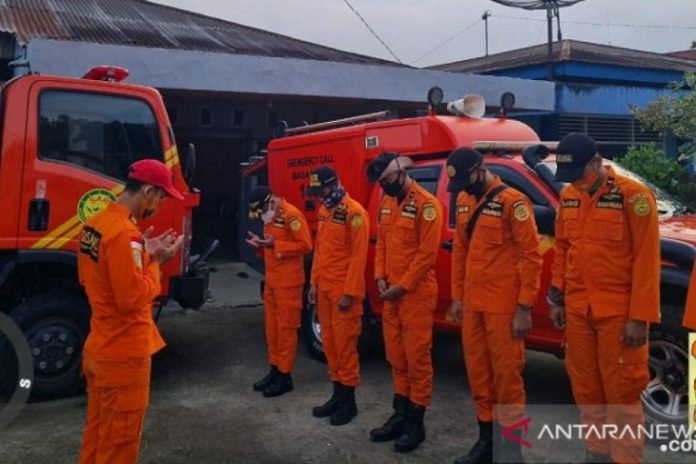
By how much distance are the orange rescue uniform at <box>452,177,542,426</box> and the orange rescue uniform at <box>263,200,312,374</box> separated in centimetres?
181

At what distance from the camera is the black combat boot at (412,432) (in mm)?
4285

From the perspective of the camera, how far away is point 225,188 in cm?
1305

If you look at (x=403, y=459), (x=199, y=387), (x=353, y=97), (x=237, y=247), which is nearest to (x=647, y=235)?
(x=403, y=459)

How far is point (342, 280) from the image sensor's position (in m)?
4.86

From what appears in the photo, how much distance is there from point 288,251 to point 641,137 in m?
13.7

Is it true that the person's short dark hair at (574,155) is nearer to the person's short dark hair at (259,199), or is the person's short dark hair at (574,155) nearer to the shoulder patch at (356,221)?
the shoulder patch at (356,221)

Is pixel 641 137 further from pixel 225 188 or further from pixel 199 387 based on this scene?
pixel 199 387

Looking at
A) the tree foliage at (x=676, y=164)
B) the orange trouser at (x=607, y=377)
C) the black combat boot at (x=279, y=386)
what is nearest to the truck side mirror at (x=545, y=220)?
the orange trouser at (x=607, y=377)

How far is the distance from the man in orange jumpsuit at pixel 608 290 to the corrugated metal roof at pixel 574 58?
12.9m

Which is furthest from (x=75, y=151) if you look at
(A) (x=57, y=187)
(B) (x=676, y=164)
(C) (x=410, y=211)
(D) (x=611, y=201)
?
(B) (x=676, y=164)

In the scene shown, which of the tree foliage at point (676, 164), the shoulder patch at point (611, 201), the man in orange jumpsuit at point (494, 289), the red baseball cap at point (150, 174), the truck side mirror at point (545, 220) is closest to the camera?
the red baseball cap at point (150, 174)

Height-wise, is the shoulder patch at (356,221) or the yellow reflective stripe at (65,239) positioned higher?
the shoulder patch at (356,221)

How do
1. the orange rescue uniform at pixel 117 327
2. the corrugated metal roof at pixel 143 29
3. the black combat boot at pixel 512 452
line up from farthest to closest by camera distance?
the corrugated metal roof at pixel 143 29, the orange rescue uniform at pixel 117 327, the black combat boot at pixel 512 452

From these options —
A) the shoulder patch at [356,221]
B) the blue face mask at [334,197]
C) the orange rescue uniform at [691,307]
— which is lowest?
the orange rescue uniform at [691,307]
